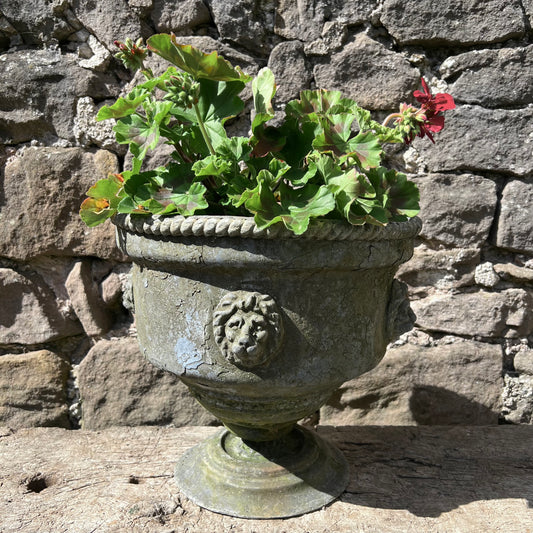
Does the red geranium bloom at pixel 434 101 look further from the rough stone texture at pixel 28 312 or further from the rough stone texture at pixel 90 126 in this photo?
the rough stone texture at pixel 28 312

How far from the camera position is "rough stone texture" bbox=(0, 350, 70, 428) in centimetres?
198

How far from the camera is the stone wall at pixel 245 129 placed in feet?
5.75

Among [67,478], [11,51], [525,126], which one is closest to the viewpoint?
[67,478]

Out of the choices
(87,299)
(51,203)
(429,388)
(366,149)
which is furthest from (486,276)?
(51,203)

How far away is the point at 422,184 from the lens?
1.83 meters

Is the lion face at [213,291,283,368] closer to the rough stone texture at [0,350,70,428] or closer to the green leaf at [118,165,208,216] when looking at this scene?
the green leaf at [118,165,208,216]

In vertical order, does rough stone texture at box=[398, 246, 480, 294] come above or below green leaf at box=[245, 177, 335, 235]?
below

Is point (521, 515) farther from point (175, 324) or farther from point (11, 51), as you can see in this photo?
point (11, 51)

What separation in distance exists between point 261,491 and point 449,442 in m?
0.67

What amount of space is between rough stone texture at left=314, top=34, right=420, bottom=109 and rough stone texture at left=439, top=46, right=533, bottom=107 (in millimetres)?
127

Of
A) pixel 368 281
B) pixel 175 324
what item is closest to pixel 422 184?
pixel 368 281

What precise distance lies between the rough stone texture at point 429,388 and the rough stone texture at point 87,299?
0.87 m

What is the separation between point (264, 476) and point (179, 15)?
4.62 ft

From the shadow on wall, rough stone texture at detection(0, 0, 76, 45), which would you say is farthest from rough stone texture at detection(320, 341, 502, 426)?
rough stone texture at detection(0, 0, 76, 45)
